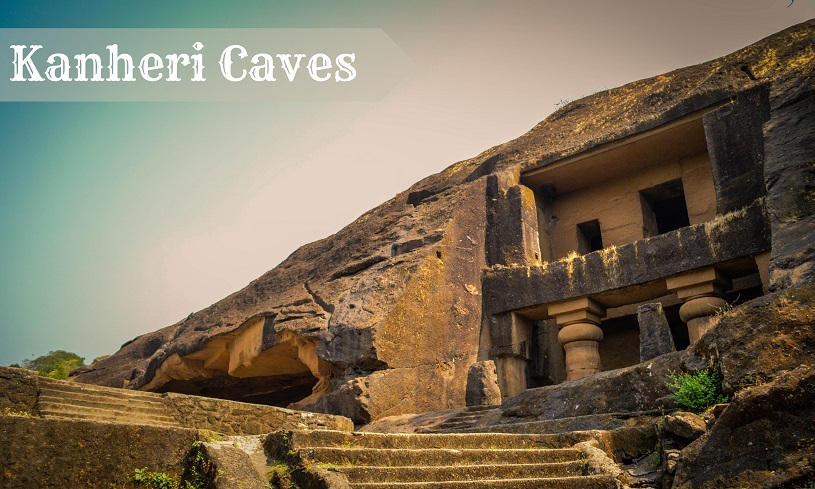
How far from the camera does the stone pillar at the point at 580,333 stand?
41.0 ft

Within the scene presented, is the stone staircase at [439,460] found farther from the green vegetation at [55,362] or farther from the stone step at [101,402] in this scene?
the green vegetation at [55,362]

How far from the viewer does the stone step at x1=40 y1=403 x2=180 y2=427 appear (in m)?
7.83

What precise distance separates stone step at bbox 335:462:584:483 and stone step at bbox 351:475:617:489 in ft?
0.41

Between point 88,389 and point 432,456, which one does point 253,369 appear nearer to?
point 88,389

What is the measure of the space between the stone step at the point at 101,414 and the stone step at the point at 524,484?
4159 mm

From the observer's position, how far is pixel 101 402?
878 cm

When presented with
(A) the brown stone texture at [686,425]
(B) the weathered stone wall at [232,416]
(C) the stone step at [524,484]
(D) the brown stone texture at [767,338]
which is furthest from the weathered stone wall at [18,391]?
(D) the brown stone texture at [767,338]

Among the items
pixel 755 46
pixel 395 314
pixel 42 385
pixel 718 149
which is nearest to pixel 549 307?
pixel 395 314

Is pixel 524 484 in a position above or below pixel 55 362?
below

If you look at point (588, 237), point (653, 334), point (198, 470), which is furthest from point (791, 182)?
point (198, 470)

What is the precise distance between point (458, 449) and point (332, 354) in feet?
20.7

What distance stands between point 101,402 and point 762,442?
7497 millimetres

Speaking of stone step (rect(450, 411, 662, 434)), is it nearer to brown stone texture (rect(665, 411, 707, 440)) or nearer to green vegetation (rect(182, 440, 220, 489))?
brown stone texture (rect(665, 411, 707, 440))

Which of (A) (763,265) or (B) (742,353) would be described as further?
(A) (763,265)
